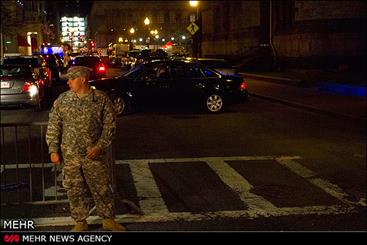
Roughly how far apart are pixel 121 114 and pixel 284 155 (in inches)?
295

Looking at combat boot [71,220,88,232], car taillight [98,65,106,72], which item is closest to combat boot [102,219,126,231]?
combat boot [71,220,88,232]

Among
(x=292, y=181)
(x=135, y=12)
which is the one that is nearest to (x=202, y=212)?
(x=292, y=181)

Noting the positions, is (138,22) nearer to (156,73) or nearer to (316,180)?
(156,73)

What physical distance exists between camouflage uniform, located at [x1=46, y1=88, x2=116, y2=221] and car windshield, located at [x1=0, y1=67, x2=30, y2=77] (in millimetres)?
13767

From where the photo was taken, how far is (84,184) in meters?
6.19

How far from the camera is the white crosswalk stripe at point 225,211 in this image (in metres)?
7.11

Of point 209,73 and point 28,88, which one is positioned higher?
point 209,73

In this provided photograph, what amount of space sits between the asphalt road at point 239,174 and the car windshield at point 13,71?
293 cm

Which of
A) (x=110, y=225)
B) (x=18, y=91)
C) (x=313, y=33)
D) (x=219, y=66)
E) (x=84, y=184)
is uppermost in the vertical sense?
(x=313, y=33)

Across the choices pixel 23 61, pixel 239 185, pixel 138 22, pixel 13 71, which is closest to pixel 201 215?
pixel 239 185

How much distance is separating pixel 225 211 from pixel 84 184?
2068 millimetres

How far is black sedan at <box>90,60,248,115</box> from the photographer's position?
17844 millimetres

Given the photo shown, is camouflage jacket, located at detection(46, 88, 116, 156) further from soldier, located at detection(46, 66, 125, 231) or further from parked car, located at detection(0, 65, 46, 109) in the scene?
parked car, located at detection(0, 65, 46, 109)

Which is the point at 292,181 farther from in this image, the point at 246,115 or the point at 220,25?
the point at 220,25
